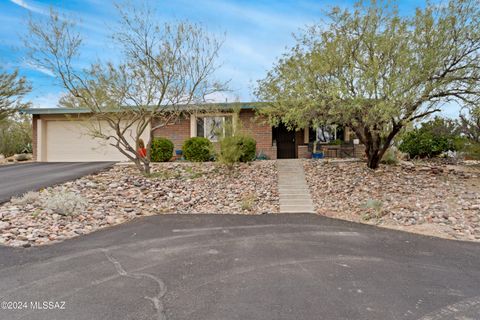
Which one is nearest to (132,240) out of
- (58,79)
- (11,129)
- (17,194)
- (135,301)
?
(135,301)

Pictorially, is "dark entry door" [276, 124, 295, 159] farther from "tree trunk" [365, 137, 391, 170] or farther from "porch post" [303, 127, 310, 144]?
"tree trunk" [365, 137, 391, 170]

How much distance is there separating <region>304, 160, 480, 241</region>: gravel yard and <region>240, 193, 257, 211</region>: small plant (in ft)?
6.01

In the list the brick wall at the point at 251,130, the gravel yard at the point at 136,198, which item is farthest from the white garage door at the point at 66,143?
the gravel yard at the point at 136,198

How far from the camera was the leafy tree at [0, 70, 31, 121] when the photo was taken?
18484 mm

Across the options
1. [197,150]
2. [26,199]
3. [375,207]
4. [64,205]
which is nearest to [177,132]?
[197,150]

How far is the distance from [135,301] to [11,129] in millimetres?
22304

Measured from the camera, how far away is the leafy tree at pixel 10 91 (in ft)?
60.6

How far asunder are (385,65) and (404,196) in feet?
12.1

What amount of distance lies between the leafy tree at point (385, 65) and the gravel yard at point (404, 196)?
72.2 inches

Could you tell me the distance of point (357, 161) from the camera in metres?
12.0

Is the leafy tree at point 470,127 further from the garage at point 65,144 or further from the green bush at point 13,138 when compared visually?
the green bush at point 13,138

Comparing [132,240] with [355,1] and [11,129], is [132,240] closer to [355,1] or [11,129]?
[355,1]

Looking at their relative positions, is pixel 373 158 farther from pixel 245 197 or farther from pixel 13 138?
pixel 13 138

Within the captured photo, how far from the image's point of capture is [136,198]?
8508mm
